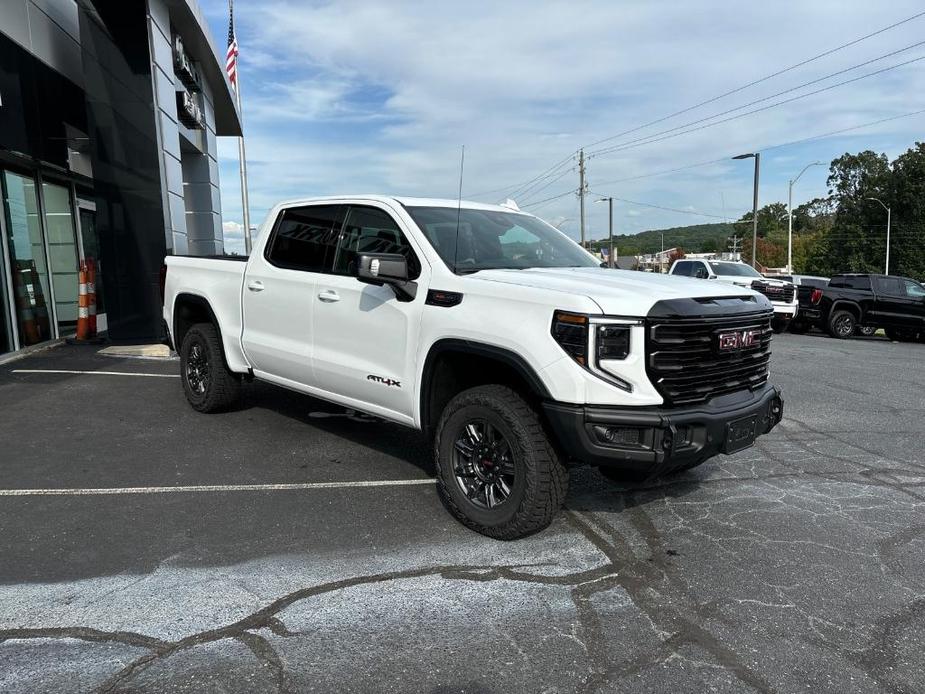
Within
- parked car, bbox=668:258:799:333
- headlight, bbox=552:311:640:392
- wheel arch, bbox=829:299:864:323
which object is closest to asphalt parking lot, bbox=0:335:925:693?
headlight, bbox=552:311:640:392

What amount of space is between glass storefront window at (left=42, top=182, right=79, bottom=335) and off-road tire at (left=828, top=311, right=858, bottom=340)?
17.5 m

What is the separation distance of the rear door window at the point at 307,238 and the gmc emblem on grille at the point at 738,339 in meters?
2.81

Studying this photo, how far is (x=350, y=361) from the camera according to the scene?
4727 millimetres

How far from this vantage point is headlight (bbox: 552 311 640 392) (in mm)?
3379

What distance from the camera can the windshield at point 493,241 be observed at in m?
4.43

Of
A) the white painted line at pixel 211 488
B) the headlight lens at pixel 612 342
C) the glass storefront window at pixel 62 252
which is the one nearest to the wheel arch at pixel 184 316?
the white painted line at pixel 211 488

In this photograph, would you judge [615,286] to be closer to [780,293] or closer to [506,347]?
[506,347]

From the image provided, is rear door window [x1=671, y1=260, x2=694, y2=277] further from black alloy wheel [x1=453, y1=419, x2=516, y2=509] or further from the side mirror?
black alloy wheel [x1=453, y1=419, x2=516, y2=509]

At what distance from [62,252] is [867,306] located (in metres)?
18.3

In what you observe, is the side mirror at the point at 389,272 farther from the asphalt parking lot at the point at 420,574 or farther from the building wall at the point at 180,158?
the building wall at the point at 180,158

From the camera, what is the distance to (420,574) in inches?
136

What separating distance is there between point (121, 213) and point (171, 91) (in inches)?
99.5

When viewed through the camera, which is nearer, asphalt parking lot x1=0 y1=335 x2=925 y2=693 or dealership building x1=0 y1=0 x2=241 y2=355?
asphalt parking lot x1=0 y1=335 x2=925 y2=693

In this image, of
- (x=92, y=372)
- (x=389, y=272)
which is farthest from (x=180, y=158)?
(x=389, y=272)
